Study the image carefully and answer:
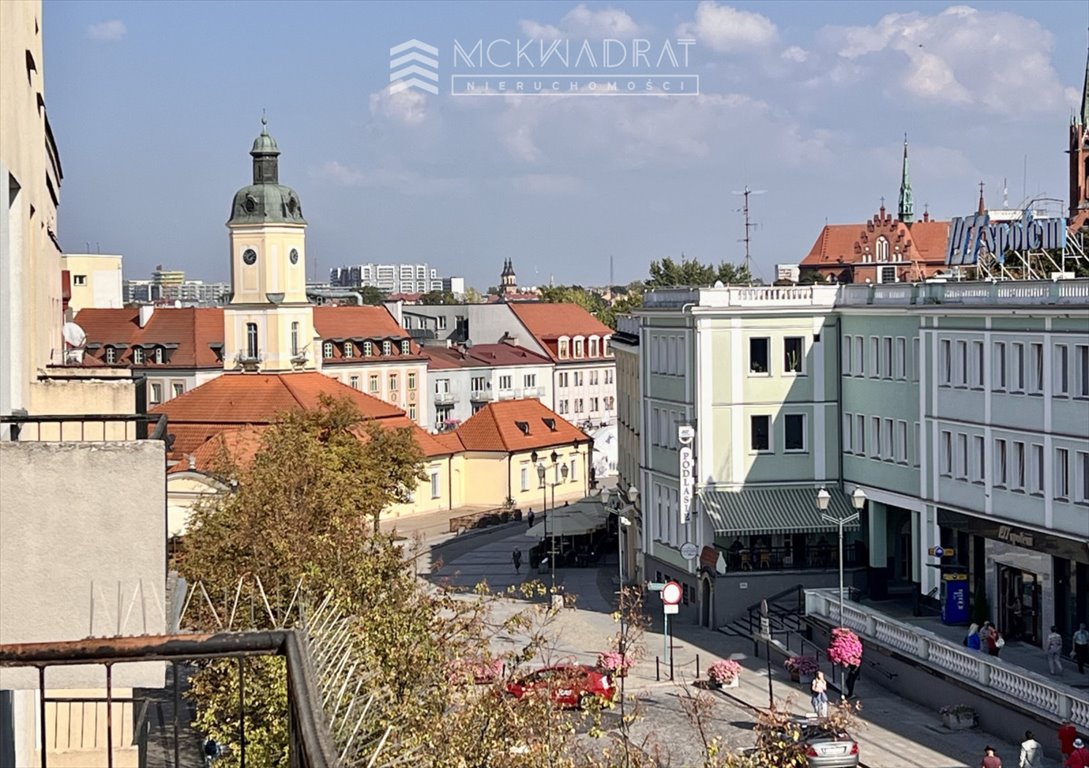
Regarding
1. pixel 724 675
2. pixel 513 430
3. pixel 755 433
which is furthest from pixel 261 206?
pixel 724 675

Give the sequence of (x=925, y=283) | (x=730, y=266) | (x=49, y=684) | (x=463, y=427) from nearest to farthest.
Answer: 1. (x=49, y=684)
2. (x=925, y=283)
3. (x=463, y=427)
4. (x=730, y=266)

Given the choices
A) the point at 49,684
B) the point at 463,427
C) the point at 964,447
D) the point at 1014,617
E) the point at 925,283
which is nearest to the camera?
the point at 49,684

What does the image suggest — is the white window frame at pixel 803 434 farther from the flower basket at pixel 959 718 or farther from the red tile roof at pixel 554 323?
the red tile roof at pixel 554 323

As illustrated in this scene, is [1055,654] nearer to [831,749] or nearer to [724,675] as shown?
[831,749]

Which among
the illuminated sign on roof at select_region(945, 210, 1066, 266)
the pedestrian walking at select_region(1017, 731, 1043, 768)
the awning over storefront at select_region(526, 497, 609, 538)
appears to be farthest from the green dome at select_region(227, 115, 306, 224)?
the pedestrian walking at select_region(1017, 731, 1043, 768)

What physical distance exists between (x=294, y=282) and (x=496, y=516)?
17.4m

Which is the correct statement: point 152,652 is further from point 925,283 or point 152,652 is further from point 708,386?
point 708,386

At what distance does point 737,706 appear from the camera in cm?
4222

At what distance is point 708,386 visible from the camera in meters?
55.9

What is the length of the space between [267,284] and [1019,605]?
58.5 meters

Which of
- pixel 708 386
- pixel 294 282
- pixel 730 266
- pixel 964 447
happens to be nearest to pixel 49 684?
pixel 964 447

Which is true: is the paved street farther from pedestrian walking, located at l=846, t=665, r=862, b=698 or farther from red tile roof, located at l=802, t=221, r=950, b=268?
red tile roof, located at l=802, t=221, r=950, b=268

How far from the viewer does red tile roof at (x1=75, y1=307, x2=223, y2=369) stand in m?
107

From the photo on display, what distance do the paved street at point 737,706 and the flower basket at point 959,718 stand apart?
8.3 inches
